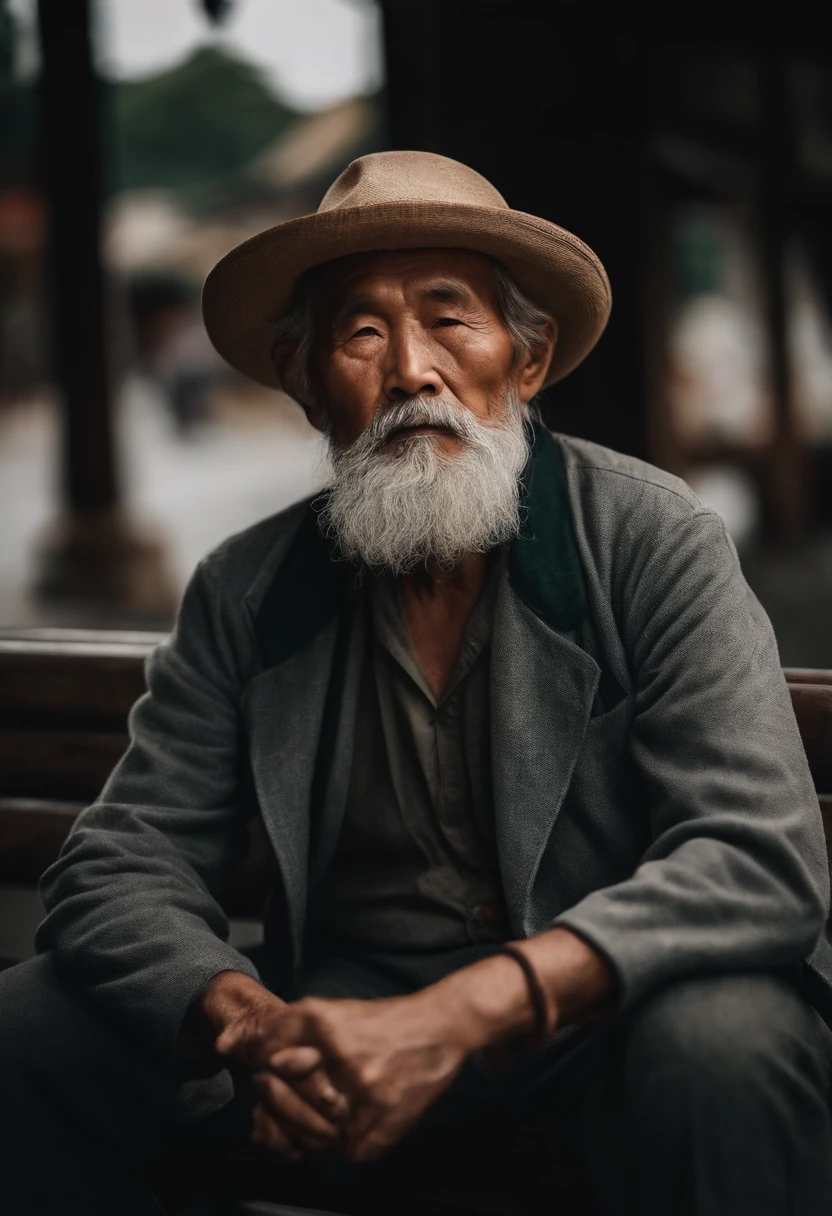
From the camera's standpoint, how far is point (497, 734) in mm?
1855

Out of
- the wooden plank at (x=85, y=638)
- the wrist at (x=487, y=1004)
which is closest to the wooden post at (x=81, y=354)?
the wooden plank at (x=85, y=638)

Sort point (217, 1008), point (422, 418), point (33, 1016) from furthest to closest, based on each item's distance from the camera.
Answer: point (422, 418) → point (33, 1016) → point (217, 1008)

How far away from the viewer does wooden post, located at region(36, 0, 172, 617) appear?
7.10 meters

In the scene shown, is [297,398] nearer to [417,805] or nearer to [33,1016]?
[417,805]

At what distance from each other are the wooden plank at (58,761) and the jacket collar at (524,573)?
2.35ft

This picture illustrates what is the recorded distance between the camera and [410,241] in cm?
192

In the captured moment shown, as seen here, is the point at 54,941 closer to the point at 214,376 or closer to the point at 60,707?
the point at 60,707

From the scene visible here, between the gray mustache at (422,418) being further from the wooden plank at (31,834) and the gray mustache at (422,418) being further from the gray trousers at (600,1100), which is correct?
the wooden plank at (31,834)

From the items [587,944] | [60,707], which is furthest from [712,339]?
[587,944]

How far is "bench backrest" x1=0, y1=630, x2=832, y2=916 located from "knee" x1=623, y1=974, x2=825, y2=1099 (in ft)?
3.91

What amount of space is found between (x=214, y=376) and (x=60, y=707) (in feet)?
57.5

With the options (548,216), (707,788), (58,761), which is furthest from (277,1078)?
(548,216)

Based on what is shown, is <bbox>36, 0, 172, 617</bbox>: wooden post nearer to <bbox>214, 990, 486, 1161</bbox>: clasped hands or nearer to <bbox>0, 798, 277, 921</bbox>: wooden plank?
<bbox>0, 798, 277, 921</bbox>: wooden plank

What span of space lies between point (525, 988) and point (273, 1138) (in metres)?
0.37
